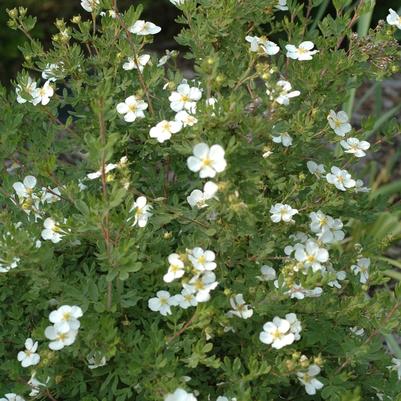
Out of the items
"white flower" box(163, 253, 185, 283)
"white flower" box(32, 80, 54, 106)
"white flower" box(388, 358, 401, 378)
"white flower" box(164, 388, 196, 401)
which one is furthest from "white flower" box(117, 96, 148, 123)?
"white flower" box(388, 358, 401, 378)

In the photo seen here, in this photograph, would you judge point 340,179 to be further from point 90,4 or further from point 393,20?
point 90,4

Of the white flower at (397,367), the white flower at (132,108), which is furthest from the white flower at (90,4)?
the white flower at (397,367)

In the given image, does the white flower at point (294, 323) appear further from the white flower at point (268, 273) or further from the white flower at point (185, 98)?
the white flower at point (185, 98)

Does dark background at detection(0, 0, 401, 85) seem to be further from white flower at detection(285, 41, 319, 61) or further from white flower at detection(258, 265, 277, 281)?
white flower at detection(258, 265, 277, 281)

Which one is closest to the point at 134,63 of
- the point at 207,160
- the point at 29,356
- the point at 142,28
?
the point at 142,28

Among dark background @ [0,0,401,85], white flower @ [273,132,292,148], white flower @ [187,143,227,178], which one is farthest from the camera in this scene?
dark background @ [0,0,401,85]

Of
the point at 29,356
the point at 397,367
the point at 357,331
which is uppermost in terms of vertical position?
the point at 29,356
